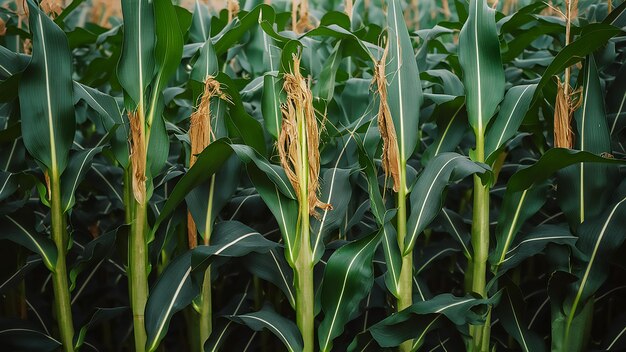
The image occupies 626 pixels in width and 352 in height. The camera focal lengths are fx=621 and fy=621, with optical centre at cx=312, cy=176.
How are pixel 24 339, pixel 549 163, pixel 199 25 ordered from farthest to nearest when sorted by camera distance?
pixel 199 25 → pixel 24 339 → pixel 549 163

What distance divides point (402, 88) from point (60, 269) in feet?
3.53

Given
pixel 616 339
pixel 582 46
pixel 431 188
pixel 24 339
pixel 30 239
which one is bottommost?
pixel 616 339

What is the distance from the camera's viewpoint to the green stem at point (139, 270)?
5.44 feet

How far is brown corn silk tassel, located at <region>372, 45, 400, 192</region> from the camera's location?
1.55 m

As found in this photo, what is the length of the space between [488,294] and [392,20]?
86 cm

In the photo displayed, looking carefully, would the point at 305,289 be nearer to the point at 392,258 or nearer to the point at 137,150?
the point at 392,258

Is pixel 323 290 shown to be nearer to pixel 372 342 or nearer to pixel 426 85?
pixel 372 342

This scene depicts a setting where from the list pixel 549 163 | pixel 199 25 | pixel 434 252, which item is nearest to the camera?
pixel 549 163

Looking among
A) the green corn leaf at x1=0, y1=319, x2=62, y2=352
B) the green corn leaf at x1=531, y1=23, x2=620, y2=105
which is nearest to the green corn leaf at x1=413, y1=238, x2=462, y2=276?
the green corn leaf at x1=531, y1=23, x2=620, y2=105

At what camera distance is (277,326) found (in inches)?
64.1

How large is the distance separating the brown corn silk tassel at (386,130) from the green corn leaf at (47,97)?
815mm

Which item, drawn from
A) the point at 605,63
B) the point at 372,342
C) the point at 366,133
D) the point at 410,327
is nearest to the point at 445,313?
the point at 410,327

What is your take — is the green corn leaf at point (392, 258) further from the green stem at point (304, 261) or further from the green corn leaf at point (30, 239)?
the green corn leaf at point (30, 239)

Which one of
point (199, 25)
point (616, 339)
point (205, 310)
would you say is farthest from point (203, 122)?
point (616, 339)
